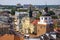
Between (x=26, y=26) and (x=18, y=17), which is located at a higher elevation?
(x=18, y=17)

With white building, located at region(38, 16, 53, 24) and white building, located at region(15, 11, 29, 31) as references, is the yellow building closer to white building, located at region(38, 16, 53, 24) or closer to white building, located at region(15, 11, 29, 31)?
white building, located at region(15, 11, 29, 31)

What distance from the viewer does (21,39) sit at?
5.38 ft

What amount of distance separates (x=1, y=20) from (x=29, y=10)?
1.33ft

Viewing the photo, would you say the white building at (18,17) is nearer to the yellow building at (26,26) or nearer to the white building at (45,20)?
the yellow building at (26,26)

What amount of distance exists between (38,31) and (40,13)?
25cm

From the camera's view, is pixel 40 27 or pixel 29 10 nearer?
pixel 40 27

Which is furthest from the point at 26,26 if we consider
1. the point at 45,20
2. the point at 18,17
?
the point at 45,20

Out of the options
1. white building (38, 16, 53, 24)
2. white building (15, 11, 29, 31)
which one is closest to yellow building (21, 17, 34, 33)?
white building (15, 11, 29, 31)


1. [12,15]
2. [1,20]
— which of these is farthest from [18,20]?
[1,20]

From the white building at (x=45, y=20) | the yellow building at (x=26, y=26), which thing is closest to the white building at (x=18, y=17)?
the yellow building at (x=26, y=26)

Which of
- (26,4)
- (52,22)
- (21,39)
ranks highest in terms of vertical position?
(26,4)

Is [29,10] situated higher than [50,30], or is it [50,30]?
[29,10]

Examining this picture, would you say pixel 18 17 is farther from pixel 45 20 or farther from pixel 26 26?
pixel 45 20

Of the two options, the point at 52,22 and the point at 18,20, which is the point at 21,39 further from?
the point at 52,22
